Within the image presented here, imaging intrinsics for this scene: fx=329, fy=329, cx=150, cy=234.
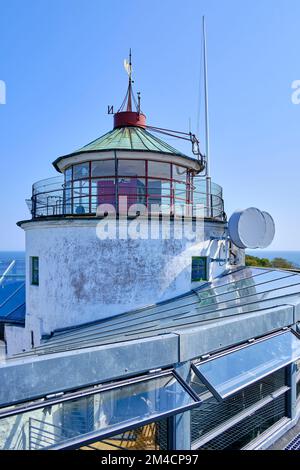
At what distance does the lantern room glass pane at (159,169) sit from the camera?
553 inches

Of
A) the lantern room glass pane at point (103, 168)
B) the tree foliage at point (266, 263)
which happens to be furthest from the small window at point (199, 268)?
the tree foliage at point (266, 263)

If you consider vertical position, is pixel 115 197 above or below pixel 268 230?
above

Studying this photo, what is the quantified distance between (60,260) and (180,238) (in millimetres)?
4629

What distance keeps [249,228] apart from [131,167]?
556cm

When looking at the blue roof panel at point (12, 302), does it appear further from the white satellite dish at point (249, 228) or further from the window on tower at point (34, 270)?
the white satellite dish at point (249, 228)

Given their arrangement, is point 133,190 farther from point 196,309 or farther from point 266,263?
point 266,263

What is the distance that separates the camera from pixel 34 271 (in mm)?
13625

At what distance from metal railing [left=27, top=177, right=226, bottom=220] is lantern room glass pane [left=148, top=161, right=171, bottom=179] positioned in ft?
2.35

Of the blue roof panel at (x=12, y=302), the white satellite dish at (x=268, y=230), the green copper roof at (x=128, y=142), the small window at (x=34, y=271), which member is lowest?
the blue roof panel at (x=12, y=302)

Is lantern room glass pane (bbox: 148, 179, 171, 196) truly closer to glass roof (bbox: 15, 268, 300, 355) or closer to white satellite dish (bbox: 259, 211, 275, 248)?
glass roof (bbox: 15, 268, 300, 355)

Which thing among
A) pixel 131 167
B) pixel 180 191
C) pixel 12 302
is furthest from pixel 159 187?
pixel 12 302

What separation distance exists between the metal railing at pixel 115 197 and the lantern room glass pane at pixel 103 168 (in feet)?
1.94
